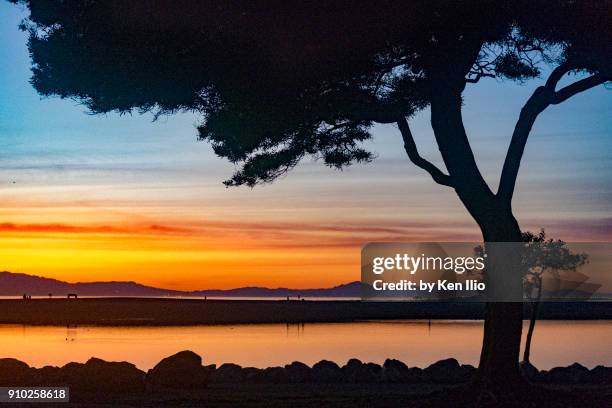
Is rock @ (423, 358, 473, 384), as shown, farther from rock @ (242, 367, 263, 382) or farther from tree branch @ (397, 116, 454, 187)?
tree branch @ (397, 116, 454, 187)

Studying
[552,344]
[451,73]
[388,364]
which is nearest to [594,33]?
[451,73]

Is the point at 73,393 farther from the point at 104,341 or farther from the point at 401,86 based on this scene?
the point at 104,341

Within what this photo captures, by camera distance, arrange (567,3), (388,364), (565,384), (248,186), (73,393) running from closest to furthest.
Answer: (567,3) < (73,393) < (248,186) < (565,384) < (388,364)

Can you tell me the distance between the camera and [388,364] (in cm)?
2462

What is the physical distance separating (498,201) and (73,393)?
8.86 meters

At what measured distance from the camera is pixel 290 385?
21859mm

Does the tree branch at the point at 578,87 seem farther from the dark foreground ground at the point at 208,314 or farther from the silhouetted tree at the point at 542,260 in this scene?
the dark foreground ground at the point at 208,314

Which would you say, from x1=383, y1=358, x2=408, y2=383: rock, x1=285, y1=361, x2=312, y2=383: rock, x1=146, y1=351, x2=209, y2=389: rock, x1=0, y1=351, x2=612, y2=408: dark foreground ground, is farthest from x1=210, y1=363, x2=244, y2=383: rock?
x1=383, y1=358, x2=408, y2=383: rock

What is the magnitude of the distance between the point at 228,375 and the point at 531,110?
9947 mm

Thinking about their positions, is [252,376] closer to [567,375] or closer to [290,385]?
[290,385]

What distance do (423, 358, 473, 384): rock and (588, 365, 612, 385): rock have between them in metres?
2.84

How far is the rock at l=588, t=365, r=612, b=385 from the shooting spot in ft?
76.2

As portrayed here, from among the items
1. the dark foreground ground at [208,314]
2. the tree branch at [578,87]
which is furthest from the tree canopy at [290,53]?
the dark foreground ground at [208,314]

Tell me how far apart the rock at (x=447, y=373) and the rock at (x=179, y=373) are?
5649 mm
